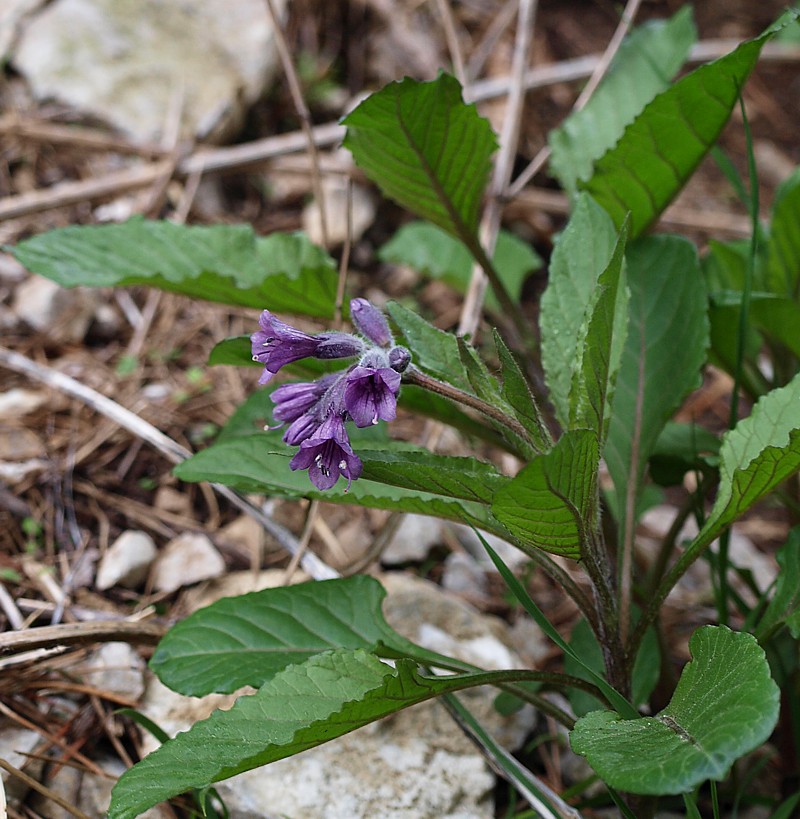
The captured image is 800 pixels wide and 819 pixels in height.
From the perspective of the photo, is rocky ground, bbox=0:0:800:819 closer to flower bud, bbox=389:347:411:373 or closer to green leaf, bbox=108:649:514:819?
green leaf, bbox=108:649:514:819

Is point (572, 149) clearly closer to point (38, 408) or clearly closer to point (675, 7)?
point (38, 408)

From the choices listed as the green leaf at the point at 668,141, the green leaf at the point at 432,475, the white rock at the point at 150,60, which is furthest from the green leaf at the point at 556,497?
the white rock at the point at 150,60

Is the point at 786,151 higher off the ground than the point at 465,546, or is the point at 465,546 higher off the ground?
the point at 786,151

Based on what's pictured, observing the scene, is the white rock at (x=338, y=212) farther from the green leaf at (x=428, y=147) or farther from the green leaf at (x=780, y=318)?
the green leaf at (x=780, y=318)

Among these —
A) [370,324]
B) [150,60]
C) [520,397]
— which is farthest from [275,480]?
[150,60]

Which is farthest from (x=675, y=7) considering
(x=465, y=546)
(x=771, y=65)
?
(x=465, y=546)

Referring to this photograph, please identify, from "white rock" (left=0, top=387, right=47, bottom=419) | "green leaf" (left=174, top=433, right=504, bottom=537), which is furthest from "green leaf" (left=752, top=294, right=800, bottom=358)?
"white rock" (left=0, top=387, right=47, bottom=419)
